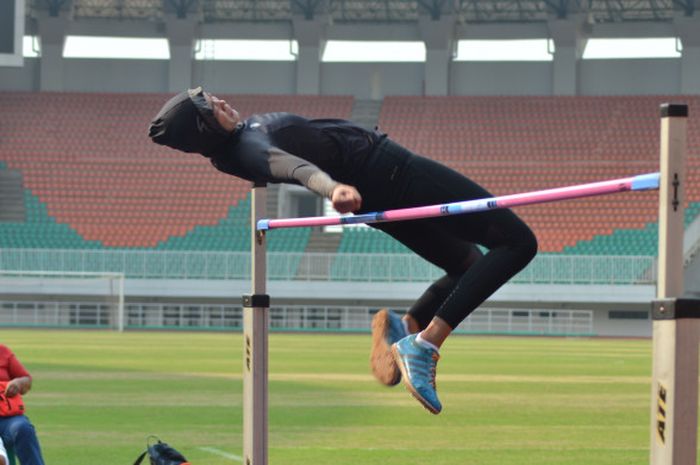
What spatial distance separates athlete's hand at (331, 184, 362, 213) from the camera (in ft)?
15.5

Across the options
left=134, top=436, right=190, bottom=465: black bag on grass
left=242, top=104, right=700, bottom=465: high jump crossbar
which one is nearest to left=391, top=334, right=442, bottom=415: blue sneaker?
left=242, top=104, right=700, bottom=465: high jump crossbar

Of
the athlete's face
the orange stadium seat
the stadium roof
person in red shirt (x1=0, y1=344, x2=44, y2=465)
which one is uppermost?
the stadium roof

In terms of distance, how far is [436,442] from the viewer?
39.3ft

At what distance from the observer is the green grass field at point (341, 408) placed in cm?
1126

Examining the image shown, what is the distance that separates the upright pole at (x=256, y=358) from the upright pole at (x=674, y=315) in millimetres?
2804

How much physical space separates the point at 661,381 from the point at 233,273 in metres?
33.2

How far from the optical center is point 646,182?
4.23 metres

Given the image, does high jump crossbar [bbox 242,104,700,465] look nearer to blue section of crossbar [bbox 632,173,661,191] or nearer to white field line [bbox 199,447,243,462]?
blue section of crossbar [bbox 632,173,661,191]

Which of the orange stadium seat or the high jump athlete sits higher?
the orange stadium seat

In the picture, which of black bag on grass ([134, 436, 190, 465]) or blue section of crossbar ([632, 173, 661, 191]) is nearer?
blue section of crossbar ([632, 173, 661, 191])

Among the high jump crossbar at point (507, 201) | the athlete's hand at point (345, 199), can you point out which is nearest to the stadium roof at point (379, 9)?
the high jump crossbar at point (507, 201)

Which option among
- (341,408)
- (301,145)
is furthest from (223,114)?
(341,408)

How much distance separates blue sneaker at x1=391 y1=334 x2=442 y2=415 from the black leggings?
176 mm

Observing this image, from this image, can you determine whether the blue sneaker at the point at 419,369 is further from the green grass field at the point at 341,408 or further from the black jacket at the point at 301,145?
the green grass field at the point at 341,408
